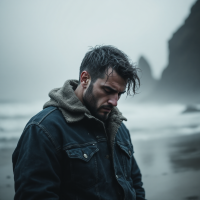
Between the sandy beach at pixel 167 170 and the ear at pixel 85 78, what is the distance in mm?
3142

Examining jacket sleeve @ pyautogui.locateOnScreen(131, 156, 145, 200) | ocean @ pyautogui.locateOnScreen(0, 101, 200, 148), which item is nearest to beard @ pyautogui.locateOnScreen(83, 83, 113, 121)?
jacket sleeve @ pyautogui.locateOnScreen(131, 156, 145, 200)

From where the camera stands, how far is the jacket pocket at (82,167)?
1508mm

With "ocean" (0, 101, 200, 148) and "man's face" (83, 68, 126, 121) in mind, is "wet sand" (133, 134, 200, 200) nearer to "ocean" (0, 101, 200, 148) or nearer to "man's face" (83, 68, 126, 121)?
"ocean" (0, 101, 200, 148)

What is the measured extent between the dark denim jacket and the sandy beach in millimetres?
2699

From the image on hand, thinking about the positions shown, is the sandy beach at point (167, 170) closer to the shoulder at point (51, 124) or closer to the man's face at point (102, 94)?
the man's face at point (102, 94)

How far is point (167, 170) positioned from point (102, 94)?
14.6ft

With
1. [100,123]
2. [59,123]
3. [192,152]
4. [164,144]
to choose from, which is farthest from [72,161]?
[164,144]

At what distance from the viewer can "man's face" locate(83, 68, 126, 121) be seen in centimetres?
186

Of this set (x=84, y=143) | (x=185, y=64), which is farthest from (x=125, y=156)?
(x=185, y=64)

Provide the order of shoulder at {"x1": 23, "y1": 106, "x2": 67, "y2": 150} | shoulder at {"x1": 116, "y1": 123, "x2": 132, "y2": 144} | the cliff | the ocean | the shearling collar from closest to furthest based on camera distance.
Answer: shoulder at {"x1": 23, "y1": 106, "x2": 67, "y2": 150}
the shearling collar
shoulder at {"x1": 116, "y1": 123, "x2": 132, "y2": 144}
the ocean
the cliff

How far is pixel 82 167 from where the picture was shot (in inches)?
60.6

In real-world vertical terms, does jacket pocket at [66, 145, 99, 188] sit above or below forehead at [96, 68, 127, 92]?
below

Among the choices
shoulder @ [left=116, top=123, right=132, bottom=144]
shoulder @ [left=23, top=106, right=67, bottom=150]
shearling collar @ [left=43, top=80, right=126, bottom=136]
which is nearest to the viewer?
shoulder @ [left=23, top=106, right=67, bottom=150]

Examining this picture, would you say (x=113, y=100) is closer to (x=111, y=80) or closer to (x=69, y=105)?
(x=111, y=80)
